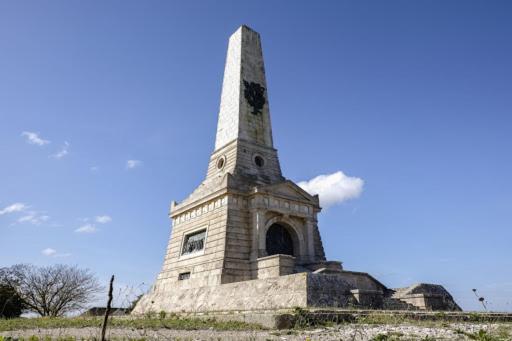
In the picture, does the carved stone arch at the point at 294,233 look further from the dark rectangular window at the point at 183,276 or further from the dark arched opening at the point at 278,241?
the dark rectangular window at the point at 183,276

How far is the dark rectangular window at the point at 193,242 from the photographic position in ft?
69.6

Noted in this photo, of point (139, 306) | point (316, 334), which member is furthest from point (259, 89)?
point (316, 334)

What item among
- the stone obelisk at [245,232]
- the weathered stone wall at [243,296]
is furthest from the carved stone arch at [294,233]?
the weathered stone wall at [243,296]

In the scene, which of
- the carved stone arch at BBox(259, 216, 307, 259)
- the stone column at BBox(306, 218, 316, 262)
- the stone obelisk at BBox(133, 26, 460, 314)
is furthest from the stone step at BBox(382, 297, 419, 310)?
the carved stone arch at BBox(259, 216, 307, 259)

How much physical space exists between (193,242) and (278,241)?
15.9 feet

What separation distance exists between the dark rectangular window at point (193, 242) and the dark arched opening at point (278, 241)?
143 inches

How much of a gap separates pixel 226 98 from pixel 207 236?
10296mm

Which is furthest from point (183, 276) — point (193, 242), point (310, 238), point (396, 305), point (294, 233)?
point (396, 305)

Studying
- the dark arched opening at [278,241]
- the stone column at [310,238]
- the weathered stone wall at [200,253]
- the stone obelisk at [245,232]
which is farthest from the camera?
the stone column at [310,238]

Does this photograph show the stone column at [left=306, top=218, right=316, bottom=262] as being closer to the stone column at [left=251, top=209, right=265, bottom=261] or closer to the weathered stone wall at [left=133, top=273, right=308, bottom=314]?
the stone column at [left=251, top=209, right=265, bottom=261]

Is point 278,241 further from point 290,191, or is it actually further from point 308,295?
point 308,295

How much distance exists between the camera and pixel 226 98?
2633 centimetres

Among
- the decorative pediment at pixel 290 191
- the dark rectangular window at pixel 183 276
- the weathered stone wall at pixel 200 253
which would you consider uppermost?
the decorative pediment at pixel 290 191

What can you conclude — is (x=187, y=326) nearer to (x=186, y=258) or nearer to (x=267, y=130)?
(x=186, y=258)
